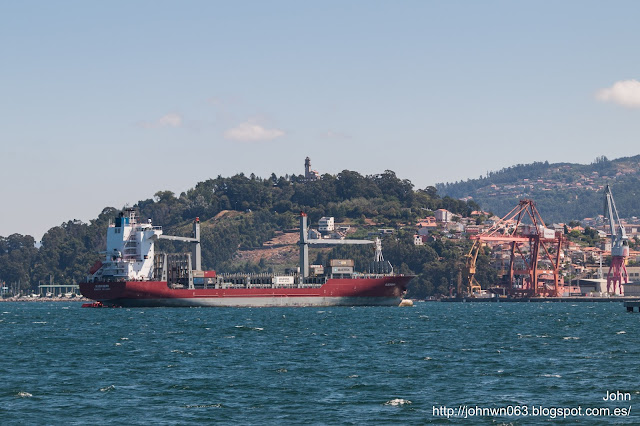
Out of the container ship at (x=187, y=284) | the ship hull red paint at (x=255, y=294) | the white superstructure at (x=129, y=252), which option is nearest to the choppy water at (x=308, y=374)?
the ship hull red paint at (x=255, y=294)

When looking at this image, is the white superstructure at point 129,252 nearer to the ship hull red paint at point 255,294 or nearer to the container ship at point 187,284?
the container ship at point 187,284

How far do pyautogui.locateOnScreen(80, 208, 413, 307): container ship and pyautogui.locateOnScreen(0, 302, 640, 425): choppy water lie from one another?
141ft

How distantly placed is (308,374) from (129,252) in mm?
83066

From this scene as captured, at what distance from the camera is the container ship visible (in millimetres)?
123312

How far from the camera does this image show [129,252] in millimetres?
126750

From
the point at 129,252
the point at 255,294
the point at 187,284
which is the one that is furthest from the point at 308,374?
the point at 129,252

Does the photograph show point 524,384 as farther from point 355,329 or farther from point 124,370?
point 355,329

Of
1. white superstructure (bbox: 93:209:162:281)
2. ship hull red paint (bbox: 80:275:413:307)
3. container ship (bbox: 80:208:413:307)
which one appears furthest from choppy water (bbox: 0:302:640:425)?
white superstructure (bbox: 93:209:162:281)

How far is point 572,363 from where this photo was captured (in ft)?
167

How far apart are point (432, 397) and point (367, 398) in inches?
103

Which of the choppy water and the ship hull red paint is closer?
Answer: the choppy water

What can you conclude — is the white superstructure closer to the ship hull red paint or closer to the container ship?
the container ship

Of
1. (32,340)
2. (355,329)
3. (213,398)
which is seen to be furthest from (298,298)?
(213,398)

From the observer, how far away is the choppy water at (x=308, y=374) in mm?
36844
